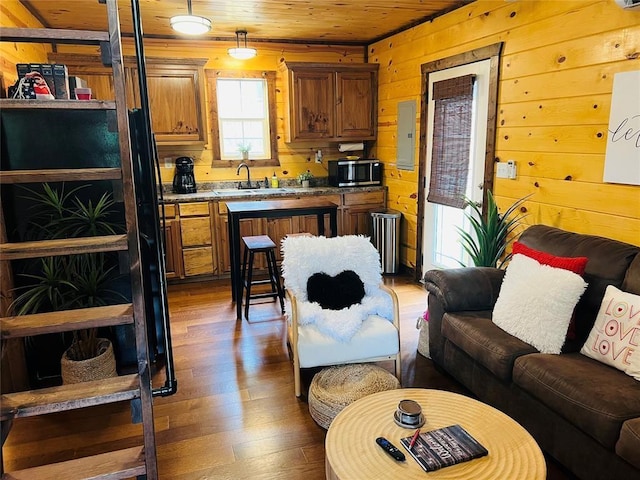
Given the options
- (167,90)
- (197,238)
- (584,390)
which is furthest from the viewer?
(197,238)

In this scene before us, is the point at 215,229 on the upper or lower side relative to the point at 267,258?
upper

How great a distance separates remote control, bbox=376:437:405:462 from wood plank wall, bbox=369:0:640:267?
193 centimetres

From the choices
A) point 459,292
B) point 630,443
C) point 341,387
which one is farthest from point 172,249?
point 630,443

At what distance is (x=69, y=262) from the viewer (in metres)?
2.61

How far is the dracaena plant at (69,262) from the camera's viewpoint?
258 cm

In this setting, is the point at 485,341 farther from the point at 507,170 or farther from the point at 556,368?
the point at 507,170

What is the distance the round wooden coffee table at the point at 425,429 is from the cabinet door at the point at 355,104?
402 centimetres

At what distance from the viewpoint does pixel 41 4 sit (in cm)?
370

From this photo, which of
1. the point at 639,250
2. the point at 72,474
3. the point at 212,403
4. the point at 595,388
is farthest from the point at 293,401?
the point at 639,250

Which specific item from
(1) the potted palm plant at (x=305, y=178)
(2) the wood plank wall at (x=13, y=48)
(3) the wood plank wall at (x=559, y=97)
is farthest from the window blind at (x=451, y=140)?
(2) the wood plank wall at (x=13, y=48)

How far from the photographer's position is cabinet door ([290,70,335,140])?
5277 millimetres

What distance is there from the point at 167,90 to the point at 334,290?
10.2 ft

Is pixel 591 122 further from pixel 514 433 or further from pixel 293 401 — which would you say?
pixel 293 401

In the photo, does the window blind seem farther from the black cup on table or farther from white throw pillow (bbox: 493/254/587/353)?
the black cup on table
